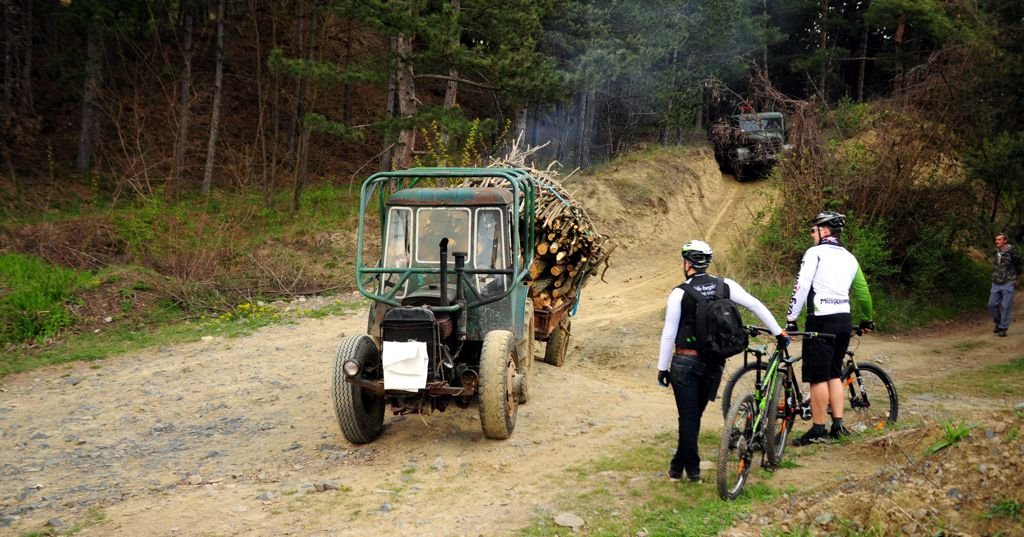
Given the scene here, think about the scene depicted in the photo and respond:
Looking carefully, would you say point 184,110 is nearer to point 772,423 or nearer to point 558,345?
point 558,345

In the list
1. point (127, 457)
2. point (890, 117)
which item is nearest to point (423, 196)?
point (127, 457)

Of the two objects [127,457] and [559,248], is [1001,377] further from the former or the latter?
[127,457]

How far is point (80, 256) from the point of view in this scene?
15.1 metres

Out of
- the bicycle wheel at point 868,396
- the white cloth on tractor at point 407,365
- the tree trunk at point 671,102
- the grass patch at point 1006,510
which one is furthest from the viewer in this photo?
the tree trunk at point 671,102

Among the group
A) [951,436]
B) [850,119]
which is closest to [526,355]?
[951,436]

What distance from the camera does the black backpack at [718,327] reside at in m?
5.59

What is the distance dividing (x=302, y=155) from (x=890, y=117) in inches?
525

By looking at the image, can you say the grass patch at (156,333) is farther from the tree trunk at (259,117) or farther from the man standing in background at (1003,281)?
the man standing in background at (1003,281)

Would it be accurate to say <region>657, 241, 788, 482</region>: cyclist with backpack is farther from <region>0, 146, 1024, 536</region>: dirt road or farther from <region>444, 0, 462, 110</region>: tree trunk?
<region>444, 0, 462, 110</region>: tree trunk

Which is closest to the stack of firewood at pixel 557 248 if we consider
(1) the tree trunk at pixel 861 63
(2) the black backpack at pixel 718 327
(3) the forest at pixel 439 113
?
(2) the black backpack at pixel 718 327

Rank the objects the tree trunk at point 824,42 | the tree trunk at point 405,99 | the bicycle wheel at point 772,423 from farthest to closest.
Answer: the tree trunk at point 824,42 → the tree trunk at point 405,99 → the bicycle wheel at point 772,423

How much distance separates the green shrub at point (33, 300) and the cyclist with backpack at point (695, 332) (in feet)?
33.7

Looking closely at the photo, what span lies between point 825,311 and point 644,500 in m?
2.34

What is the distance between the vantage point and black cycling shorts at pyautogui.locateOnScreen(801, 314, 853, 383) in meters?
6.75
